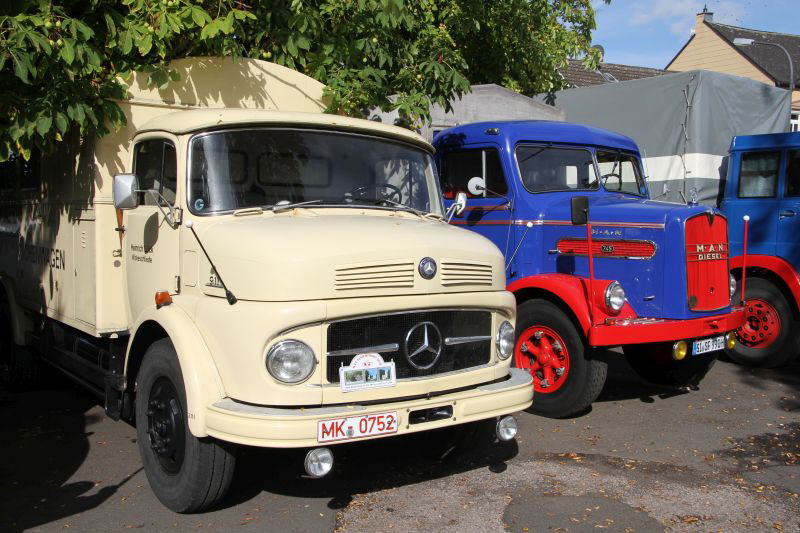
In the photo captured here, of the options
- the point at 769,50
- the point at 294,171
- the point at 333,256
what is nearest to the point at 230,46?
the point at 294,171

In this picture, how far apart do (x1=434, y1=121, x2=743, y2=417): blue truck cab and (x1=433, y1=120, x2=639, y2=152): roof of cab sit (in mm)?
13

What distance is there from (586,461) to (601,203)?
266 cm

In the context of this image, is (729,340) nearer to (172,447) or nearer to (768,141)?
(768,141)

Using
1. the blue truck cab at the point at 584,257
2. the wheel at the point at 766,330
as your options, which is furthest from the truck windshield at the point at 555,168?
the wheel at the point at 766,330

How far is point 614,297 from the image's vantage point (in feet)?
19.8

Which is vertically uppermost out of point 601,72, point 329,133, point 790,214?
point 601,72

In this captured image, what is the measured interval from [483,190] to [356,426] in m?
3.56

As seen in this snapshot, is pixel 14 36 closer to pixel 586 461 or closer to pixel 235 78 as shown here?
pixel 235 78

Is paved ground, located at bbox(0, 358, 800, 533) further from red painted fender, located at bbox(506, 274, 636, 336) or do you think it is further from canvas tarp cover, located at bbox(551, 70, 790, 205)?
canvas tarp cover, located at bbox(551, 70, 790, 205)

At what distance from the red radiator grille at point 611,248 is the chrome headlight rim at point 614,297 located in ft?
1.86

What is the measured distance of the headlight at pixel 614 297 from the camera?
6.04 meters

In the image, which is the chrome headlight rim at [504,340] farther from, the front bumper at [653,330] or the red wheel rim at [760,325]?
the red wheel rim at [760,325]

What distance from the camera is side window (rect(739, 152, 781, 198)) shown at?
8773 millimetres

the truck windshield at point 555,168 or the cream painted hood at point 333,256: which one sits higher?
the truck windshield at point 555,168
